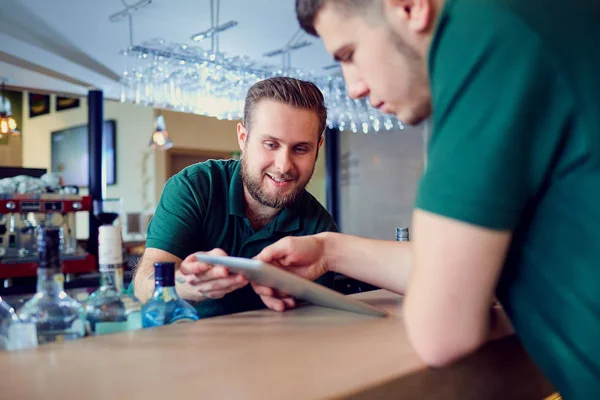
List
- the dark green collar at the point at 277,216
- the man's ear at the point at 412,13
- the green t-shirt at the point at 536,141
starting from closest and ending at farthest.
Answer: the green t-shirt at the point at 536,141, the man's ear at the point at 412,13, the dark green collar at the point at 277,216

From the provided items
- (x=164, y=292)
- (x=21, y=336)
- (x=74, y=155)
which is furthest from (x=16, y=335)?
(x=74, y=155)

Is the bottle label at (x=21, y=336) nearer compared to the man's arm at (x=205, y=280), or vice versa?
the bottle label at (x=21, y=336)

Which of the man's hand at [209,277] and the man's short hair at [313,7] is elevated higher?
the man's short hair at [313,7]

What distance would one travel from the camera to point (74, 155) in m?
7.05

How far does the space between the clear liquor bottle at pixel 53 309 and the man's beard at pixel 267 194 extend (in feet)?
2.91

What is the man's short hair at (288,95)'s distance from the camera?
5.66ft

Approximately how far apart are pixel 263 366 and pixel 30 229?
3.64 metres

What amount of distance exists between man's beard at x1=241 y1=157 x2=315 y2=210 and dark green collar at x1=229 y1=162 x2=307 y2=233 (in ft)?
0.08

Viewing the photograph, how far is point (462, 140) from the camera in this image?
1.89 feet

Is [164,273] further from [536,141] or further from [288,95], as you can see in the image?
[288,95]

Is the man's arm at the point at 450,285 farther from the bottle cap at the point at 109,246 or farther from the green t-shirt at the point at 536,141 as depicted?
the bottle cap at the point at 109,246

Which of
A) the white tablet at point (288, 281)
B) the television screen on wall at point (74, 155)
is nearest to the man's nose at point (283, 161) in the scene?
the white tablet at point (288, 281)

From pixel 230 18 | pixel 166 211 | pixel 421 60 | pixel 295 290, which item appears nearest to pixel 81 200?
pixel 230 18

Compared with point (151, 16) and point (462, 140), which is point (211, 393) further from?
point (151, 16)
